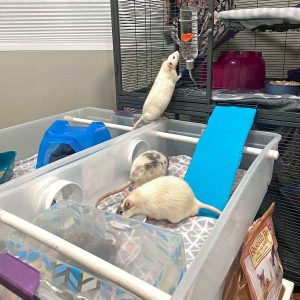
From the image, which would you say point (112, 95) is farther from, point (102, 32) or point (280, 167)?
point (280, 167)

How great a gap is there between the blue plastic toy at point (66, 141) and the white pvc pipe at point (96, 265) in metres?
0.53

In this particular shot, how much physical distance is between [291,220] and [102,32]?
4.41 feet

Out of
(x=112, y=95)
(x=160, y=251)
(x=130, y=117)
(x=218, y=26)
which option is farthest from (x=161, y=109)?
(x=160, y=251)

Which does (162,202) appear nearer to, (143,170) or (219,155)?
(143,170)

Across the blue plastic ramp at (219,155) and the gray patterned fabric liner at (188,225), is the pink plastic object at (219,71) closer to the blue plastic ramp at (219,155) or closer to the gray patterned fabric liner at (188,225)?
the blue plastic ramp at (219,155)

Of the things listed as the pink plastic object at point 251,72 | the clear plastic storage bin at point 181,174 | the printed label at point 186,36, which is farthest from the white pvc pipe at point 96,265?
the pink plastic object at point 251,72

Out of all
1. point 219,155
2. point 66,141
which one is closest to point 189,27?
point 219,155

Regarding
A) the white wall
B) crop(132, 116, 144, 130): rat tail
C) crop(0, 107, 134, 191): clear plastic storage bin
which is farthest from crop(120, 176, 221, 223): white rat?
the white wall

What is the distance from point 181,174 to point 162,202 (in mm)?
358

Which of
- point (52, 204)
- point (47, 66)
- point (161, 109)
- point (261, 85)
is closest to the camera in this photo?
point (52, 204)

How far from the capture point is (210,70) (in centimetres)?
125

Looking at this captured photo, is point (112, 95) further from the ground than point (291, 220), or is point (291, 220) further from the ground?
point (112, 95)

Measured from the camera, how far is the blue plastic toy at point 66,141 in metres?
1.19

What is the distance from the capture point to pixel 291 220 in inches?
50.6
